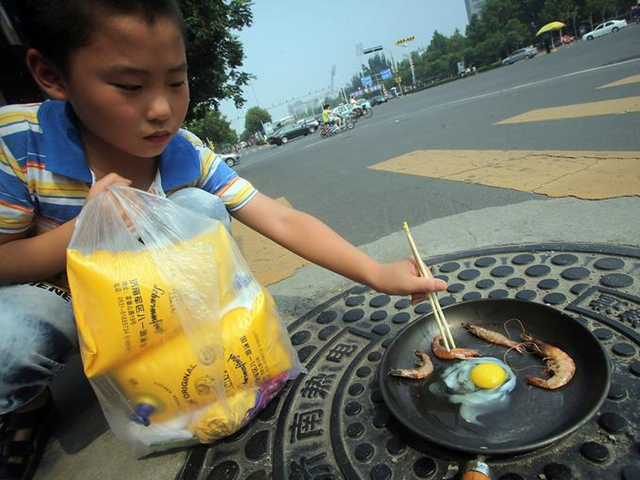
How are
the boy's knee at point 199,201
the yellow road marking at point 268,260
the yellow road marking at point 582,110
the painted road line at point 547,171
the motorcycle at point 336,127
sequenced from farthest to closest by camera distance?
the motorcycle at point 336,127 → the yellow road marking at point 582,110 → the yellow road marking at point 268,260 → the painted road line at point 547,171 → the boy's knee at point 199,201

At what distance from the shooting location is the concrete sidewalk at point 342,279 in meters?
1.49

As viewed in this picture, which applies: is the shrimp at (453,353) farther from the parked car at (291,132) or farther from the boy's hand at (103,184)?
the parked car at (291,132)

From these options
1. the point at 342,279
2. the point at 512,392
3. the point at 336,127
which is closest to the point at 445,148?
the point at 342,279

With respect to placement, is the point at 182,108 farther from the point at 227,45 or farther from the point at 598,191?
the point at 227,45

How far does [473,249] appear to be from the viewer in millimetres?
2324

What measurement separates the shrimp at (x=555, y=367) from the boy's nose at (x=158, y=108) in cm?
140

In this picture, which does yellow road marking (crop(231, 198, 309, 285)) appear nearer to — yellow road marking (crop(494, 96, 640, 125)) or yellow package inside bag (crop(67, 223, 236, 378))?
yellow package inside bag (crop(67, 223, 236, 378))

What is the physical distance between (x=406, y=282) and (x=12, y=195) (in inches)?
55.0

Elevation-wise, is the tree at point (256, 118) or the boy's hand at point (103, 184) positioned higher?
the tree at point (256, 118)

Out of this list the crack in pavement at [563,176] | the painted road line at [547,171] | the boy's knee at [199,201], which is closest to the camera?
the boy's knee at [199,201]

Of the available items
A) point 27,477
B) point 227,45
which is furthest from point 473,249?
point 227,45

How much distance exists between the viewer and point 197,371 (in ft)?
4.06

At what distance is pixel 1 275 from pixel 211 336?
0.82 metres

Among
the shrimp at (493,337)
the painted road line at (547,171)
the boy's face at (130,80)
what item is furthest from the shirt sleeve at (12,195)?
the painted road line at (547,171)
